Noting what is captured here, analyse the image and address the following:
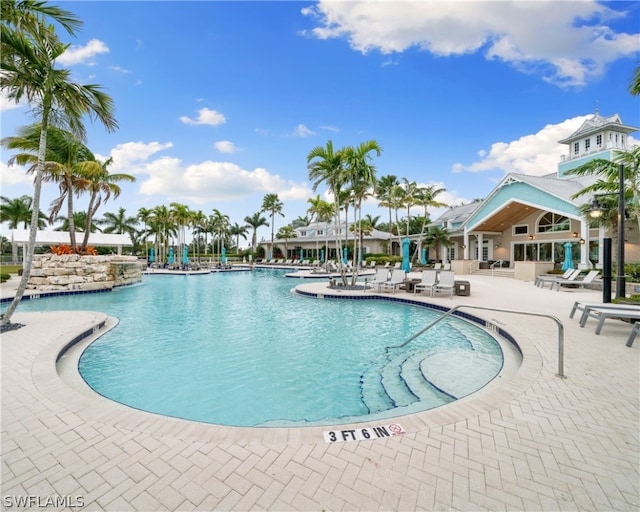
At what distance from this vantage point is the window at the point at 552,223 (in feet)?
71.7

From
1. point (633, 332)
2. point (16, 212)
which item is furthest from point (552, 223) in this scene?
point (16, 212)

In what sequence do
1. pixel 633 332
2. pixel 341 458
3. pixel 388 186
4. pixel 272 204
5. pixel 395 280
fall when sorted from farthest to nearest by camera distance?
pixel 272 204
pixel 388 186
pixel 395 280
pixel 633 332
pixel 341 458

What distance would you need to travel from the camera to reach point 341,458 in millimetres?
2494

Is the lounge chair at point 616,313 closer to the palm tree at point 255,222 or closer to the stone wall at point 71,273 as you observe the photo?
the stone wall at point 71,273

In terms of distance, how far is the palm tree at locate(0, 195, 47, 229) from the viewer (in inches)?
1545

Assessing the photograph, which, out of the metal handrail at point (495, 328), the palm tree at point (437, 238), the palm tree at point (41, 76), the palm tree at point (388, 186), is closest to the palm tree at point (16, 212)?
the palm tree at point (388, 186)

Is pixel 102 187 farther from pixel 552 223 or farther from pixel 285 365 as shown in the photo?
pixel 552 223

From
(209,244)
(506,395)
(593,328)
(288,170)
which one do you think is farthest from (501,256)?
(209,244)

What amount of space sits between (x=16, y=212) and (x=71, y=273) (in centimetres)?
3714

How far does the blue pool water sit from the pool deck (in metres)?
0.86

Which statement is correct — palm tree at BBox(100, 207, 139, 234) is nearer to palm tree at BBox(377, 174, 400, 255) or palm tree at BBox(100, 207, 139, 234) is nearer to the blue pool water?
palm tree at BBox(377, 174, 400, 255)

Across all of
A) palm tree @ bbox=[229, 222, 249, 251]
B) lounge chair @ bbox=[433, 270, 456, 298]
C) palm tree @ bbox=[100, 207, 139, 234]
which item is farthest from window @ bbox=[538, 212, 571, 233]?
palm tree @ bbox=[100, 207, 139, 234]

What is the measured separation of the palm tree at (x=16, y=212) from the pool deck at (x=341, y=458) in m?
49.8

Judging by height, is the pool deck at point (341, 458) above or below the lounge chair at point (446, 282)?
below
